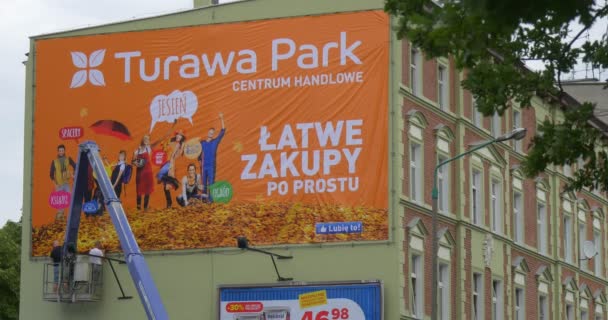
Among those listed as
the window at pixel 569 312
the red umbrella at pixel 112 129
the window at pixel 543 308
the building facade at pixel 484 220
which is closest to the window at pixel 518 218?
the building facade at pixel 484 220

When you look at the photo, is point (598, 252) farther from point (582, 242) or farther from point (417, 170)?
point (417, 170)

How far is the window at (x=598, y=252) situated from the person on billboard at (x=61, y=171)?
940 inches

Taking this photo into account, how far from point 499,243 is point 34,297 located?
49.7 feet

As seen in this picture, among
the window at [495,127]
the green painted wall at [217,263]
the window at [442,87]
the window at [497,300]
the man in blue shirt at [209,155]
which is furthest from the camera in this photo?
the window at [495,127]

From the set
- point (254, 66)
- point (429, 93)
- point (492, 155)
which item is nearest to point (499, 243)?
point (492, 155)

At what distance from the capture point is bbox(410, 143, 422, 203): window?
147 feet

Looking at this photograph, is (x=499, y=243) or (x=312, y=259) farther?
(x=499, y=243)

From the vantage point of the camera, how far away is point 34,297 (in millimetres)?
47094

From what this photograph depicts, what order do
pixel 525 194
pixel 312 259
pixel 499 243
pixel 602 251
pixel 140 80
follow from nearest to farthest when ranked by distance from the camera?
pixel 312 259, pixel 140 80, pixel 499 243, pixel 525 194, pixel 602 251

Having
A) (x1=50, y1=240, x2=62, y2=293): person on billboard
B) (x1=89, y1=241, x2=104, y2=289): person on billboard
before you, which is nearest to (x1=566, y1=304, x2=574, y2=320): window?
(x1=89, y1=241, x2=104, y2=289): person on billboard

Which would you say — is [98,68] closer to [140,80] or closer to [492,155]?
[140,80]

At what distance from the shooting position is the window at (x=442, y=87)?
47.7 metres

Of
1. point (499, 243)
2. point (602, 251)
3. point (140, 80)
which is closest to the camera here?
point (140, 80)

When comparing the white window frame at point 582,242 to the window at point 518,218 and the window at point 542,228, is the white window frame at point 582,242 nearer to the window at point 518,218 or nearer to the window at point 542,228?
the window at point 542,228
